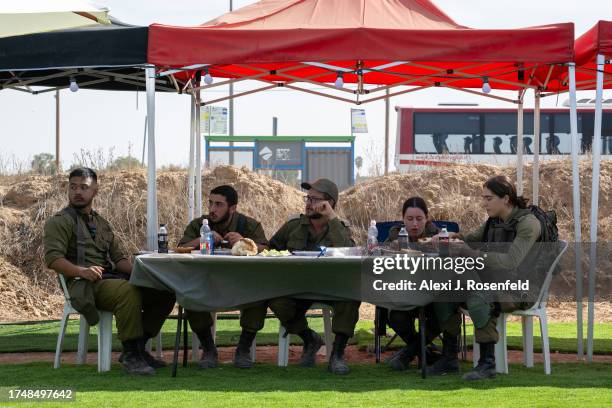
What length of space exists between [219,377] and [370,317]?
5.58 metres

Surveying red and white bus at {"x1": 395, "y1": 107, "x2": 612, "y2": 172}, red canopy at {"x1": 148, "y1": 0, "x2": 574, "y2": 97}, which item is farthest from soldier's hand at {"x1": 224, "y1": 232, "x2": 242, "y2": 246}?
red and white bus at {"x1": 395, "y1": 107, "x2": 612, "y2": 172}

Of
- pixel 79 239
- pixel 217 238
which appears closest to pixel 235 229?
pixel 217 238

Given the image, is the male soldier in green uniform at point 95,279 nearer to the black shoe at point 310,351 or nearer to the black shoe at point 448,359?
the black shoe at point 310,351

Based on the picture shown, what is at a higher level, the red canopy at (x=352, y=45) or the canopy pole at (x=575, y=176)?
the red canopy at (x=352, y=45)

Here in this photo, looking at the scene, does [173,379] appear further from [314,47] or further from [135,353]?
[314,47]

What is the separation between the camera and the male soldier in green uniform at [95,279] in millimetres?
7082

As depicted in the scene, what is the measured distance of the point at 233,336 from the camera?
959 centimetres

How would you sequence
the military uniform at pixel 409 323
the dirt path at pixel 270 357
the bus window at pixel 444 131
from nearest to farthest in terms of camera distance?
the military uniform at pixel 409 323 < the dirt path at pixel 270 357 < the bus window at pixel 444 131

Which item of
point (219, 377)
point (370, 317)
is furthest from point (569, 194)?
point (219, 377)

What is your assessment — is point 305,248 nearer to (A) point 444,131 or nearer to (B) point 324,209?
(B) point 324,209

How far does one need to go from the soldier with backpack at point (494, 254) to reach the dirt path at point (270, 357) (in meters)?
1.00

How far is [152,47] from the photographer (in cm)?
789

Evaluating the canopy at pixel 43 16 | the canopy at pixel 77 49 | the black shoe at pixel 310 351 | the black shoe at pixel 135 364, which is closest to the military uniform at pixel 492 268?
the black shoe at pixel 310 351

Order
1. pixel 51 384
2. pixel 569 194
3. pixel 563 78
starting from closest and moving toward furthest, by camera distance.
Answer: pixel 51 384
pixel 563 78
pixel 569 194
